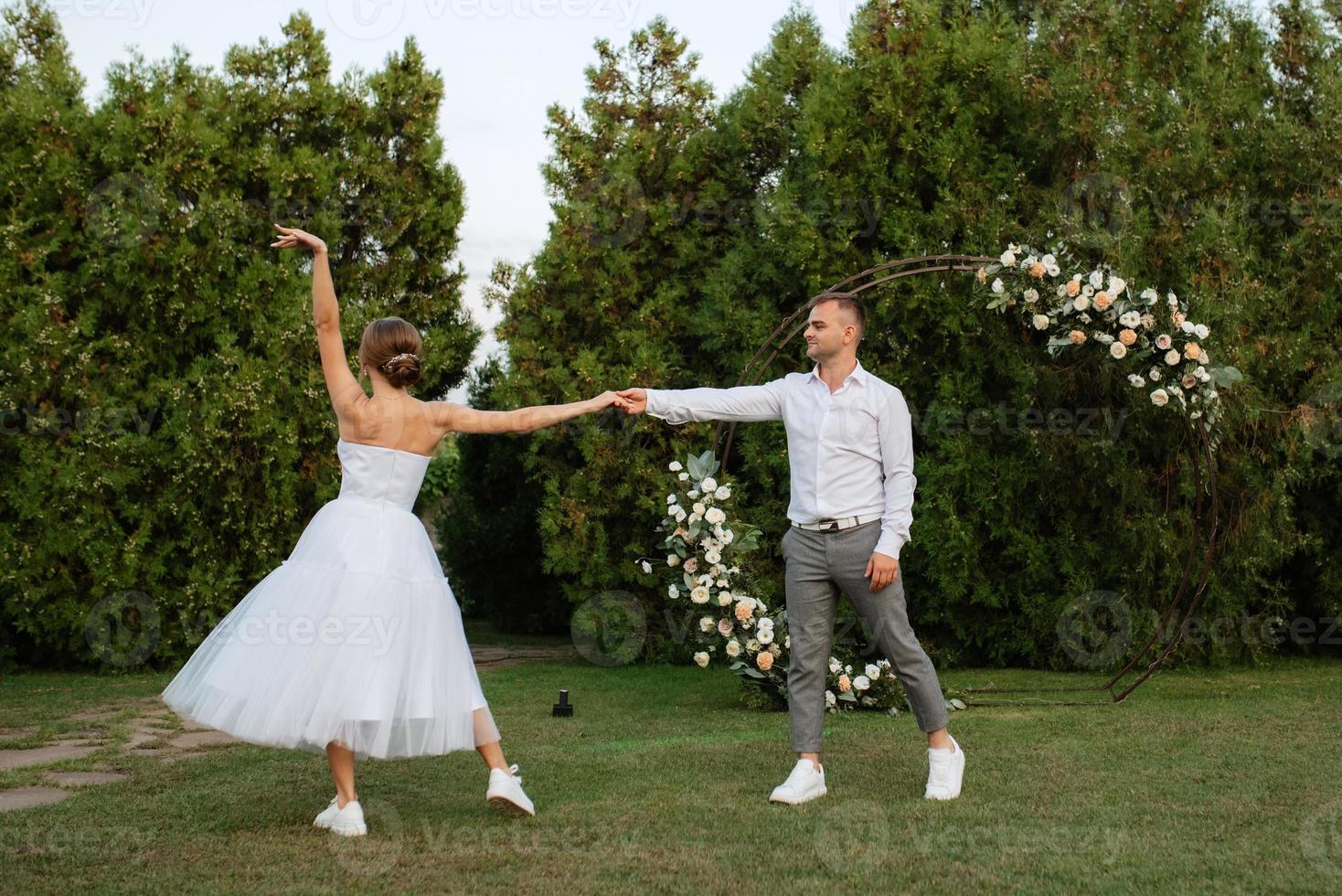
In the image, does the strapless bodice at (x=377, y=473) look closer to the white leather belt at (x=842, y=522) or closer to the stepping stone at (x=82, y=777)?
the white leather belt at (x=842, y=522)

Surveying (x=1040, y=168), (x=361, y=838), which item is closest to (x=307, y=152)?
(x=1040, y=168)

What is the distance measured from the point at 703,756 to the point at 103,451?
5255 millimetres

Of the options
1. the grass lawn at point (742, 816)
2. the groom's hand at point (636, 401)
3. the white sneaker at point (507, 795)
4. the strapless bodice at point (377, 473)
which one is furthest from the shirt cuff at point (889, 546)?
the strapless bodice at point (377, 473)

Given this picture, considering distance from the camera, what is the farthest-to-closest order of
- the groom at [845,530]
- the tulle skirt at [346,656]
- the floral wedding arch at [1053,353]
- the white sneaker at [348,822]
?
the floral wedding arch at [1053,353] < the groom at [845,530] < the white sneaker at [348,822] < the tulle skirt at [346,656]

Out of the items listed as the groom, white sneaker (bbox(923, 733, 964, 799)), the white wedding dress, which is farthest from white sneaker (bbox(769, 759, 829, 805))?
the white wedding dress

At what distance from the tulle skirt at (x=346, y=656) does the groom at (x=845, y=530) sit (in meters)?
1.30

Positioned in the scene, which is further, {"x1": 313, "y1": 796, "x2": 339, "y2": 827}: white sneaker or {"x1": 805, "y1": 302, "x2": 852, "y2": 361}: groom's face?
{"x1": 805, "y1": 302, "x2": 852, "y2": 361}: groom's face

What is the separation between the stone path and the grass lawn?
122 mm

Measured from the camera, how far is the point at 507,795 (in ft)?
13.8

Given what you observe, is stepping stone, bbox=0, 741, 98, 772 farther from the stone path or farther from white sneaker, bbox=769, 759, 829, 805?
white sneaker, bbox=769, 759, 829, 805

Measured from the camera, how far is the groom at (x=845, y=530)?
15.1 feet

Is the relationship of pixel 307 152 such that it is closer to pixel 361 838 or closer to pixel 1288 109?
pixel 361 838

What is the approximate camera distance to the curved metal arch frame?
6.88 m

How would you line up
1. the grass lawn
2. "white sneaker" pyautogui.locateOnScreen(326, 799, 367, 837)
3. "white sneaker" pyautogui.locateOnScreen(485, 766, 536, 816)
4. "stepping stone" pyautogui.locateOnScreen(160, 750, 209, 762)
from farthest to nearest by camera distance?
"stepping stone" pyautogui.locateOnScreen(160, 750, 209, 762) < "white sneaker" pyautogui.locateOnScreen(485, 766, 536, 816) < "white sneaker" pyautogui.locateOnScreen(326, 799, 367, 837) < the grass lawn
